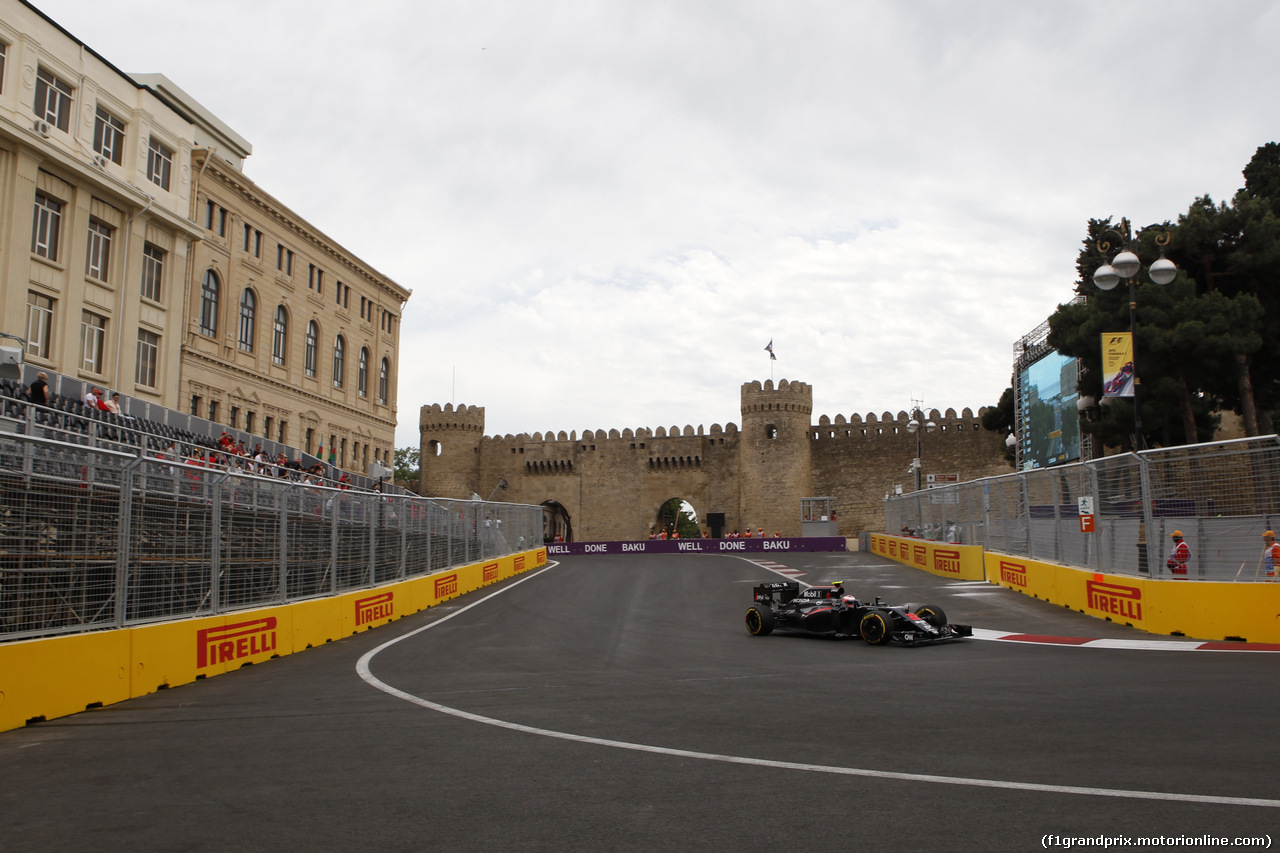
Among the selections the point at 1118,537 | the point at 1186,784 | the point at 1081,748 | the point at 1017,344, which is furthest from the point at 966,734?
the point at 1017,344

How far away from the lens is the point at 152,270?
3281 cm

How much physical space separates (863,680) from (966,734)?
2503mm

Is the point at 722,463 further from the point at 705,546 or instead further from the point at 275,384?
the point at 275,384

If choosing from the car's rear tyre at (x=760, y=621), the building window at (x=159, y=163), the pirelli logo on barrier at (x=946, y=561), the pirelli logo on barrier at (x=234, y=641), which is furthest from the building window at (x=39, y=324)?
the pirelli logo on barrier at (x=946, y=561)

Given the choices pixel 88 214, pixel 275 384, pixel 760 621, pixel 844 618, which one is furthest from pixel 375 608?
pixel 275 384

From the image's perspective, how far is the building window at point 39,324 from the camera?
26.8 m

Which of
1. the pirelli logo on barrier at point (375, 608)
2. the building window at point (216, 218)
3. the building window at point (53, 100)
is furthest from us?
the building window at point (216, 218)

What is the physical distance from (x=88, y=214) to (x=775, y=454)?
40094mm

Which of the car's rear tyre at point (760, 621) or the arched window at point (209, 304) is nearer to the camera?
the car's rear tyre at point (760, 621)

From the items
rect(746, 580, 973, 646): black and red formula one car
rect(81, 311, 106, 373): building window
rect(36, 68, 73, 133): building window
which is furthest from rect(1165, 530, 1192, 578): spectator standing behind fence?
rect(36, 68, 73, 133): building window

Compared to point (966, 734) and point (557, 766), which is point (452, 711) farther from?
point (966, 734)

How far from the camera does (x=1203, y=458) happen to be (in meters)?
10.8

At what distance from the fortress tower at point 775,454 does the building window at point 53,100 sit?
40.1 m

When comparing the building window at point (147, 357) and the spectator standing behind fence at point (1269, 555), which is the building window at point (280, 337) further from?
Answer: the spectator standing behind fence at point (1269, 555)
